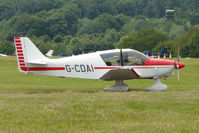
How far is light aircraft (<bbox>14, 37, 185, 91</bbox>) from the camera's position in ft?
57.8

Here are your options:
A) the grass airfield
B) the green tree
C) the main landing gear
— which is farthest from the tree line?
the grass airfield

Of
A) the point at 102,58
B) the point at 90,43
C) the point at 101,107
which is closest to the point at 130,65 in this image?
the point at 102,58

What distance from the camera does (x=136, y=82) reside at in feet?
79.6

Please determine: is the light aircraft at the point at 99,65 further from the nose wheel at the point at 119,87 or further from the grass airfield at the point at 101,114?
the grass airfield at the point at 101,114

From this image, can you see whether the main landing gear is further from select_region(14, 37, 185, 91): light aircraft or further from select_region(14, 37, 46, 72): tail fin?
select_region(14, 37, 46, 72): tail fin

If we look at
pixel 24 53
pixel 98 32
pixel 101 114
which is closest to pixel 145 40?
pixel 98 32

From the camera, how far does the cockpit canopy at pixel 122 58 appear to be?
17516 mm

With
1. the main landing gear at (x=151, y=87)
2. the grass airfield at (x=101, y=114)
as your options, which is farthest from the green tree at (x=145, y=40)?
the grass airfield at (x=101, y=114)

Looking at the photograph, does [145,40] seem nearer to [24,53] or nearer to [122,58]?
[122,58]

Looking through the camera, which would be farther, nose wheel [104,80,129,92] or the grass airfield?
nose wheel [104,80,129,92]

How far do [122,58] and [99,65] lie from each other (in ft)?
3.11

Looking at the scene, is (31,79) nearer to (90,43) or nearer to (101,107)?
(101,107)

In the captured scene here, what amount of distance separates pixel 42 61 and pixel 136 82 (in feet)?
25.2

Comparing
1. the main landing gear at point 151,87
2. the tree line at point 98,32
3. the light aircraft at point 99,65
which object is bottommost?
the tree line at point 98,32
